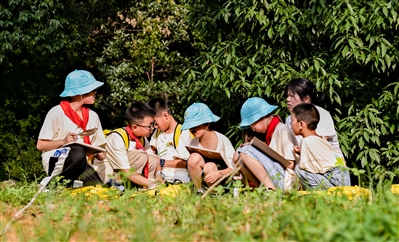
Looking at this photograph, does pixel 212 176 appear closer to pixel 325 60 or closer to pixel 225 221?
pixel 325 60

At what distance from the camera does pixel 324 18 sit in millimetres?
7332

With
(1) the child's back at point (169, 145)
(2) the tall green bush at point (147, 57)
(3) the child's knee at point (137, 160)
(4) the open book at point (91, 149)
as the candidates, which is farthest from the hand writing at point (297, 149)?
(2) the tall green bush at point (147, 57)

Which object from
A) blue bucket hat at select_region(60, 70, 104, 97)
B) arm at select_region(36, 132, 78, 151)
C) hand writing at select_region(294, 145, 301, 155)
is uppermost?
blue bucket hat at select_region(60, 70, 104, 97)

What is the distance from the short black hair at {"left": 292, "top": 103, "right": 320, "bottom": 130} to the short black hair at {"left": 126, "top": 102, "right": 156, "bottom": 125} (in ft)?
5.67

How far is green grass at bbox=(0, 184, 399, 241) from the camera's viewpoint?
281cm

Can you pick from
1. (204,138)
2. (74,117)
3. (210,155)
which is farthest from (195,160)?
(74,117)

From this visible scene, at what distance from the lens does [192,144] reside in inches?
266

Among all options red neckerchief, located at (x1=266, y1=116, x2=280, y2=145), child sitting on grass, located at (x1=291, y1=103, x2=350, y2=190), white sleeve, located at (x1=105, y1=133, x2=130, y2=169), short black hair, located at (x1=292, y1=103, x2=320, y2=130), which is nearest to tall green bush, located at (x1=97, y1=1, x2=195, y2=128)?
white sleeve, located at (x1=105, y1=133, x2=130, y2=169)

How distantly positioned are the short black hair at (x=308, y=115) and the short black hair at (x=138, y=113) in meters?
1.73

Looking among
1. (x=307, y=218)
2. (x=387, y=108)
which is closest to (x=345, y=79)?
(x=387, y=108)

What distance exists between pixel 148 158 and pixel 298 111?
1807 mm

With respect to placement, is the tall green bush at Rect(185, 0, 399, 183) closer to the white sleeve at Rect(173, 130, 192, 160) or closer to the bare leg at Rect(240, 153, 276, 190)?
the white sleeve at Rect(173, 130, 192, 160)

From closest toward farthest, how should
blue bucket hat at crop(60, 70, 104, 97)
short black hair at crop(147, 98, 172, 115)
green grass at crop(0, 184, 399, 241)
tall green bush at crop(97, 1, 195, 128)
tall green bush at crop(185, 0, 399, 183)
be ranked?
1. green grass at crop(0, 184, 399, 241)
2. blue bucket hat at crop(60, 70, 104, 97)
3. tall green bush at crop(185, 0, 399, 183)
4. short black hair at crop(147, 98, 172, 115)
5. tall green bush at crop(97, 1, 195, 128)

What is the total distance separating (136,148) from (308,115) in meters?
1.98
